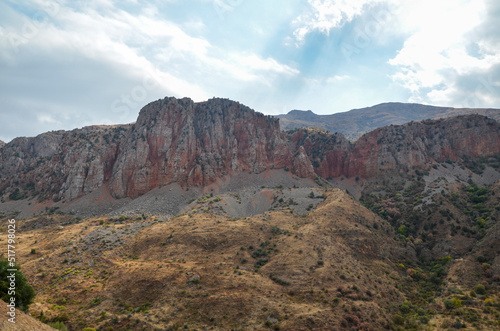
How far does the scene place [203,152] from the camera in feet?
371

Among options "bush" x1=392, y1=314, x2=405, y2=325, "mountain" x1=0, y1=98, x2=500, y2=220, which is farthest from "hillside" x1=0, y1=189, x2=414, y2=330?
"mountain" x1=0, y1=98, x2=500, y2=220

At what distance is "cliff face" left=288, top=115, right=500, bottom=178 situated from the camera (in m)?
107

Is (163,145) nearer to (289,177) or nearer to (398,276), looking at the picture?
(289,177)

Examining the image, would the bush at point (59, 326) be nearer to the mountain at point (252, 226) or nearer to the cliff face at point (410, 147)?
the mountain at point (252, 226)

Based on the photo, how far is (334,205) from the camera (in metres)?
66.6

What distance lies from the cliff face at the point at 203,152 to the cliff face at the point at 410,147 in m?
0.36

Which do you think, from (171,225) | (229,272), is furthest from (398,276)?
(171,225)

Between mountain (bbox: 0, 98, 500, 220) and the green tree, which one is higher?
mountain (bbox: 0, 98, 500, 220)

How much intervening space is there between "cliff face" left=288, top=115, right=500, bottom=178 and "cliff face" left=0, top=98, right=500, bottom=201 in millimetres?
358

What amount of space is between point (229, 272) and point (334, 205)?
124 ft

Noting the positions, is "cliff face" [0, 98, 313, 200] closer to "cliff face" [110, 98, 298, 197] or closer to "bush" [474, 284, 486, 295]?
"cliff face" [110, 98, 298, 197]

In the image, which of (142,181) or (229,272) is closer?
(229,272)

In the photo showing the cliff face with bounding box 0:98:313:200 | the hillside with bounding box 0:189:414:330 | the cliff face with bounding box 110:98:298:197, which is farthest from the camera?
the cliff face with bounding box 110:98:298:197

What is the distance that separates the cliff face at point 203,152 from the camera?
99875mm
